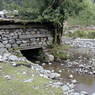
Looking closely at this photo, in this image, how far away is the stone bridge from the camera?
42.4 ft

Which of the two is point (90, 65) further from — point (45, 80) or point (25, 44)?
point (45, 80)

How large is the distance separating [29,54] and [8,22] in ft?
10.4

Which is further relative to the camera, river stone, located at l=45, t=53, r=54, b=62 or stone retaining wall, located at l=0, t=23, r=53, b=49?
river stone, located at l=45, t=53, r=54, b=62

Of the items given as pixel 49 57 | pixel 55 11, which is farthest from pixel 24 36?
pixel 55 11

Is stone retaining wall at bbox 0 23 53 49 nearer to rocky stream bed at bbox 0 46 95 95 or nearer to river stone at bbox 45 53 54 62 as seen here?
river stone at bbox 45 53 54 62

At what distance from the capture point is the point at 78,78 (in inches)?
413

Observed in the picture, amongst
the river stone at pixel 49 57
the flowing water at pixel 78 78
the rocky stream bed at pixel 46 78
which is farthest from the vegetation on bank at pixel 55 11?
the flowing water at pixel 78 78

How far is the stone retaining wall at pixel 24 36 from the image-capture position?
42.5 ft

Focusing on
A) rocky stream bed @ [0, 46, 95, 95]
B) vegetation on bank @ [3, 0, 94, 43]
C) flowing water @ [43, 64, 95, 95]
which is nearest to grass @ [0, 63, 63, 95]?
rocky stream bed @ [0, 46, 95, 95]

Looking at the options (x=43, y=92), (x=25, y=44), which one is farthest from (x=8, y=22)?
(x=43, y=92)

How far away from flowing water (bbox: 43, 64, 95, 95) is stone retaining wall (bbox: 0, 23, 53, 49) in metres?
2.05

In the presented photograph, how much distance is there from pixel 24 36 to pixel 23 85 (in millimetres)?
6765

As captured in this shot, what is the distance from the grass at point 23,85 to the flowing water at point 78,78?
5.06ft

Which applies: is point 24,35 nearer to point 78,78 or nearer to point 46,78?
point 78,78
